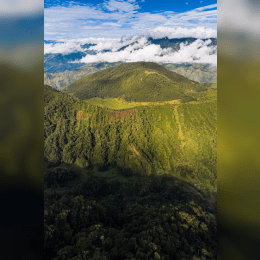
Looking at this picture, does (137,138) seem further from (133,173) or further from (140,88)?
(140,88)

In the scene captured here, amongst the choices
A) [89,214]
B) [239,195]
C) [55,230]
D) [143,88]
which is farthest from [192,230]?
[143,88]

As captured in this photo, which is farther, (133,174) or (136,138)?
(136,138)

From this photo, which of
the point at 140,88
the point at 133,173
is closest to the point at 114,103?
the point at 140,88

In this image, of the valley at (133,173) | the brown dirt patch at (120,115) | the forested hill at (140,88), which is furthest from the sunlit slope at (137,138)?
the forested hill at (140,88)

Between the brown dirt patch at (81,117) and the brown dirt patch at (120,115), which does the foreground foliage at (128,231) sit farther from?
the brown dirt patch at (81,117)

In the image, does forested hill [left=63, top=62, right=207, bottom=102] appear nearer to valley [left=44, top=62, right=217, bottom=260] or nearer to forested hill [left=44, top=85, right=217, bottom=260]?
valley [left=44, top=62, right=217, bottom=260]

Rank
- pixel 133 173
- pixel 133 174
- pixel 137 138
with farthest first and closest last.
Result: pixel 137 138, pixel 133 173, pixel 133 174

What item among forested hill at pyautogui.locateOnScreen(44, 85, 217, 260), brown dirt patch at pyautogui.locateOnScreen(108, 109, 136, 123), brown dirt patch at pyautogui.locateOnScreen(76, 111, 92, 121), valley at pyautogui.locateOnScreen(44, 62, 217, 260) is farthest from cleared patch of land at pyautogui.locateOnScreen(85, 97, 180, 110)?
brown dirt patch at pyautogui.locateOnScreen(76, 111, 92, 121)

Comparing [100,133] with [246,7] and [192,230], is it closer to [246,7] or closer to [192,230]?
[192,230]
